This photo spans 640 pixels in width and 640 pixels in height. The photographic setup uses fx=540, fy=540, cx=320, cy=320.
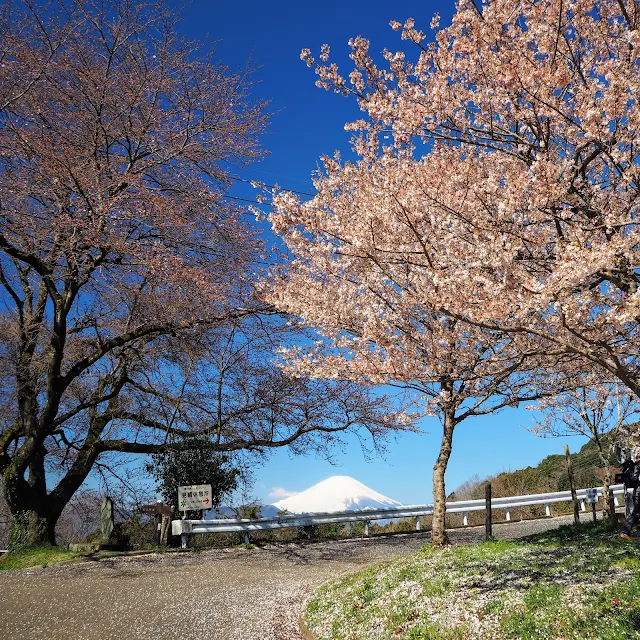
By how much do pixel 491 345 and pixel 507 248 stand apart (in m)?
4.03

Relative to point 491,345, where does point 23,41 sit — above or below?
above

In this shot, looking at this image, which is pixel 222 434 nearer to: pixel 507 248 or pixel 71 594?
pixel 71 594

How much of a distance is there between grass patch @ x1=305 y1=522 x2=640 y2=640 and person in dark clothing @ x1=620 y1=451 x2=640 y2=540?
44 centimetres

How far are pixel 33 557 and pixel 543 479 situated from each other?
2493 centimetres

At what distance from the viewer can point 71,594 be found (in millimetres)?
9523

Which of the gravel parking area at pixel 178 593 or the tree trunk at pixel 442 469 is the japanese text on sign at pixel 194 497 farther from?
the tree trunk at pixel 442 469

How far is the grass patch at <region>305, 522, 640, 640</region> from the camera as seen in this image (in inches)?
210

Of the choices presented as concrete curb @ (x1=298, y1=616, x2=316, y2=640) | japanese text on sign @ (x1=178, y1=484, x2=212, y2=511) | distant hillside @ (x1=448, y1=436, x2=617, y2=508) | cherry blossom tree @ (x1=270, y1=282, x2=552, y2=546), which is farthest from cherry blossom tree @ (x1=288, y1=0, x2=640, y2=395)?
distant hillside @ (x1=448, y1=436, x2=617, y2=508)

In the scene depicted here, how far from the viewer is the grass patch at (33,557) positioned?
12.9 metres

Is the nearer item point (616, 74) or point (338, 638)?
point (616, 74)

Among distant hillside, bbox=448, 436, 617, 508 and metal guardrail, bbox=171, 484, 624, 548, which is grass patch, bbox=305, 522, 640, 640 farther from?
distant hillside, bbox=448, 436, 617, 508

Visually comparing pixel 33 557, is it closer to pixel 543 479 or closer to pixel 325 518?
pixel 325 518

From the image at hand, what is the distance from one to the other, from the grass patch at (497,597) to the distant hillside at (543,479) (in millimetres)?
18517

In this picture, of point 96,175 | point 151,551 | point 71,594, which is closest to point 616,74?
point 96,175
